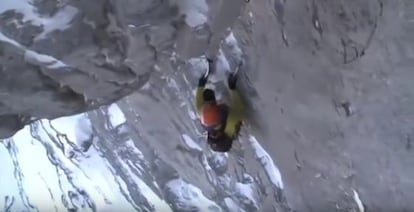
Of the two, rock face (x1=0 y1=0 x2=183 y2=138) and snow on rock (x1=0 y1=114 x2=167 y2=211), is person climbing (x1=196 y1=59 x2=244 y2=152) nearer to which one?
snow on rock (x1=0 y1=114 x2=167 y2=211)

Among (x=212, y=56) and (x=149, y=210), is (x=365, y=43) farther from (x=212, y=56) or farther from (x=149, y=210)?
(x=149, y=210)

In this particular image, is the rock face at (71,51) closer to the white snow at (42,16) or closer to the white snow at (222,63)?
the white snow at (42,16)

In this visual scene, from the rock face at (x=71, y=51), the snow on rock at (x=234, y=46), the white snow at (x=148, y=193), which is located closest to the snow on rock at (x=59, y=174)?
the white snow at (x=148, y=193)

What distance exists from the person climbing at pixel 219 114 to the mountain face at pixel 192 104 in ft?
0.06

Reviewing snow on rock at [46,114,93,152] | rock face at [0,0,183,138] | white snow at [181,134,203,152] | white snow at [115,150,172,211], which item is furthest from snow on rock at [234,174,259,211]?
rock face at [0,0,183,138]

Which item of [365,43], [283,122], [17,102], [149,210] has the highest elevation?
[17,102]

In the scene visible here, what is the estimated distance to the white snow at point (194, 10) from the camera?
0.69 metres

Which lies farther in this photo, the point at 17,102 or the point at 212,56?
the point at 212,56

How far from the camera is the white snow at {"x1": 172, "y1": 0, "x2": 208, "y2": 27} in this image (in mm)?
694

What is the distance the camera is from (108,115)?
1.45 metres

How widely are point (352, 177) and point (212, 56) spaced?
1.07 ft

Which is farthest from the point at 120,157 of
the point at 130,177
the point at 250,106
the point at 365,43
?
the point at 365,43

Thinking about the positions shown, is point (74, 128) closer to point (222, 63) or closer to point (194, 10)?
point (222, 63)

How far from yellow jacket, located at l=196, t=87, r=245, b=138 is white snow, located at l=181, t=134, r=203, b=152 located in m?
0.16
